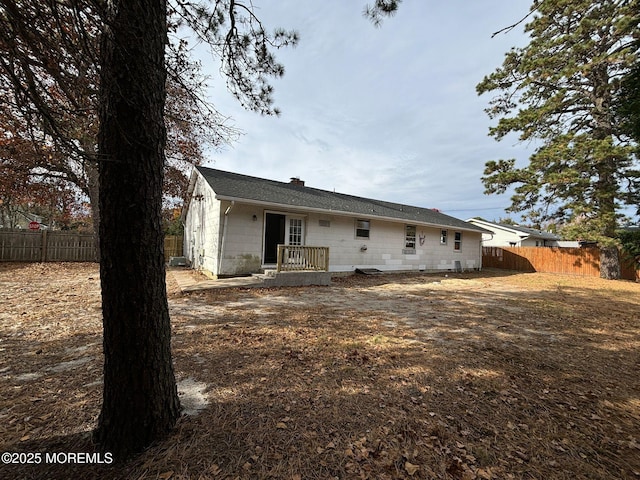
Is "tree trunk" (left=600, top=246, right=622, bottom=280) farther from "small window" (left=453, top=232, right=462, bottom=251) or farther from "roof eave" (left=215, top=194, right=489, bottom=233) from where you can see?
"roof eave" (left=215, top=194, right=489, bottom=233)

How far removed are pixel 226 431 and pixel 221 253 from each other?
7.58 meters

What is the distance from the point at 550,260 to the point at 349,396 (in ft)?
68.4

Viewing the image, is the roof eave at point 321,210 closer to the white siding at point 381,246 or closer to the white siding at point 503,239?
the white siding at point 381,246

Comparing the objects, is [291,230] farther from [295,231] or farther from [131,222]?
[131,222]

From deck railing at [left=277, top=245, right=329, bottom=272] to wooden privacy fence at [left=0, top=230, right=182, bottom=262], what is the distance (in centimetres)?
536

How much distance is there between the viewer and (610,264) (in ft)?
45.8

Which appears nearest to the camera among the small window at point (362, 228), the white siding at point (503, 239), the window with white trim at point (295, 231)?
the window with white trim at point (295, 231)

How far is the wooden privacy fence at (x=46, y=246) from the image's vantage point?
11852 mm

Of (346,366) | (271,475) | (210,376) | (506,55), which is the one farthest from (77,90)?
(506,55)

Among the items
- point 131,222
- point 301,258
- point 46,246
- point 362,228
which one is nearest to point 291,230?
point 301,258

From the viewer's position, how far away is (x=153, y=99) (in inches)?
73.9

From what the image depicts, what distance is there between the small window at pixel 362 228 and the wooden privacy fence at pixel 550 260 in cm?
1278

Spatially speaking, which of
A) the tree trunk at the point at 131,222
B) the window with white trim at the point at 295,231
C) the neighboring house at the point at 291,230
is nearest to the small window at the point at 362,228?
the neighboring house at the point at 291,230

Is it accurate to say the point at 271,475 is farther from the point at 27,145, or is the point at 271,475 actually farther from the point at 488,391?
the point at 27,145
